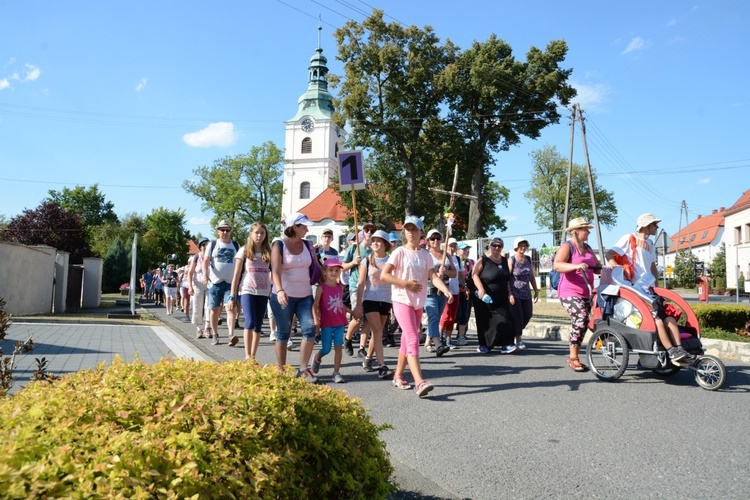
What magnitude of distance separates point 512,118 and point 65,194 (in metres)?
72.9

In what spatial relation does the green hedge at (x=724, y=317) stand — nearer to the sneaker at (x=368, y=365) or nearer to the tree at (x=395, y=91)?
the sneaker at (x=368, y=365)

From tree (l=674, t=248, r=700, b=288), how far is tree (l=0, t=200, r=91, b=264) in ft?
159

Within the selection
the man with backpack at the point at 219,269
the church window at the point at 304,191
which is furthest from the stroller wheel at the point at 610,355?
the church window at the point at 304,191

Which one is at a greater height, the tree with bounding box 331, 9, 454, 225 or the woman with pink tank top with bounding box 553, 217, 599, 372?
the tree with bounding box 331, 9, 454, 225

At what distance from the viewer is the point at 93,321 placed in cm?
1552

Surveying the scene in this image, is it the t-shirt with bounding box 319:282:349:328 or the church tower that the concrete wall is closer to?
the t-shirt with bounding box 319:282:349:328

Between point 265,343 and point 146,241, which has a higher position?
point 146,241

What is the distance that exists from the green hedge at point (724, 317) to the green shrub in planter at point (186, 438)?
34.8 ft

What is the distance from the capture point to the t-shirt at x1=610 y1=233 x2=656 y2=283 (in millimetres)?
7203

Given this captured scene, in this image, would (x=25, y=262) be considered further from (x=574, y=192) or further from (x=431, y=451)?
(x=574, y=192)

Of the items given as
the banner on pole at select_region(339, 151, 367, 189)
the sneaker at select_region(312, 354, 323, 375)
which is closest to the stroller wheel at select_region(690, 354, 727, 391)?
the sneaker at select_region(312, 354, 323, 375)

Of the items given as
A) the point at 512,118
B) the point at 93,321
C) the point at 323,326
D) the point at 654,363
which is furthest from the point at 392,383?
the point at 512,118

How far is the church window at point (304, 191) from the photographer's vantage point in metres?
82.6

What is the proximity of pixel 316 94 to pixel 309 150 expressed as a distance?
350 inches
